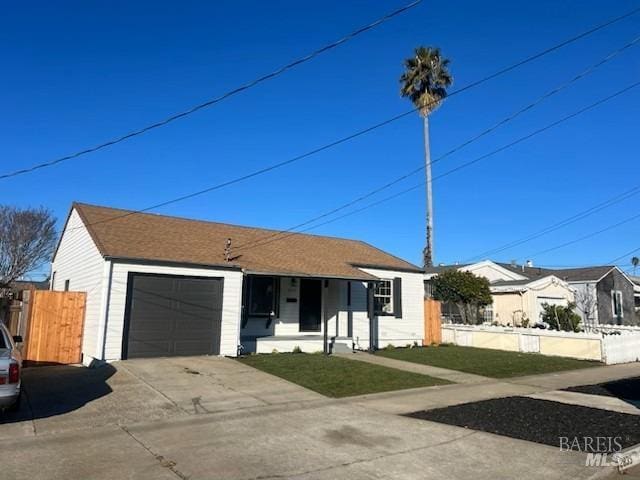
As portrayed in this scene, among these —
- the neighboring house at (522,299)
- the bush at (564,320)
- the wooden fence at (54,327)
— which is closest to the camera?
the wooden fence at (54,327)

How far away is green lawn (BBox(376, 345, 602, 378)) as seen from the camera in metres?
15.3

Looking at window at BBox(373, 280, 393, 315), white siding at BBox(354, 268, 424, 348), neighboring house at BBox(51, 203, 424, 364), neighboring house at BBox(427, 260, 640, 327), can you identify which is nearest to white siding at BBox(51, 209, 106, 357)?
neighboring house at BBox(51, 203, 424, 364)

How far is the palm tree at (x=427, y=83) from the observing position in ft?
129

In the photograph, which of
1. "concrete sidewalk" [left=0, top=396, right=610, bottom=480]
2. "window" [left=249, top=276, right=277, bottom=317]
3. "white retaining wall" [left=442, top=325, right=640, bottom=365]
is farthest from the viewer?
"white retaining wall" [left=442, top=325, right=640, bottom=365]

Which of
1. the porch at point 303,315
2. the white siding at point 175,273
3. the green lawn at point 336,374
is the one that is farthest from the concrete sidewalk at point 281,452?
the porch at point 303,315

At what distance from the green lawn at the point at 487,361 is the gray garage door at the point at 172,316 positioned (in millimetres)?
6445

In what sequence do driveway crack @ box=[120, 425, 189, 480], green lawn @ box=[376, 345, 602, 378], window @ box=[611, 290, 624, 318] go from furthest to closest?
window @ box=[611, 290, 624, 318], green lawn @ box=[376, 345, 602, 378], driveway crack @ box=[120, 425, 189, 480]

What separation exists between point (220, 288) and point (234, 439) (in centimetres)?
858

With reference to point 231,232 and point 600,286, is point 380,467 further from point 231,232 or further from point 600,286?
point 600,286

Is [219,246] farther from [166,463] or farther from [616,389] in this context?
[616,389]

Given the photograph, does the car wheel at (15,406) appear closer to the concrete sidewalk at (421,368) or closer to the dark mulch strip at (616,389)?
the concrete sidewalk at (421,368)

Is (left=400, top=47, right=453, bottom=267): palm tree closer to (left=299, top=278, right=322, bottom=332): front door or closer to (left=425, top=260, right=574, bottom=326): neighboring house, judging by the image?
(left=425, top=260, right=574, bottom=326): neighboring house

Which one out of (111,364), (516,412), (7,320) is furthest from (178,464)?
(7,320)

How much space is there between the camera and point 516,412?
30.8ft
